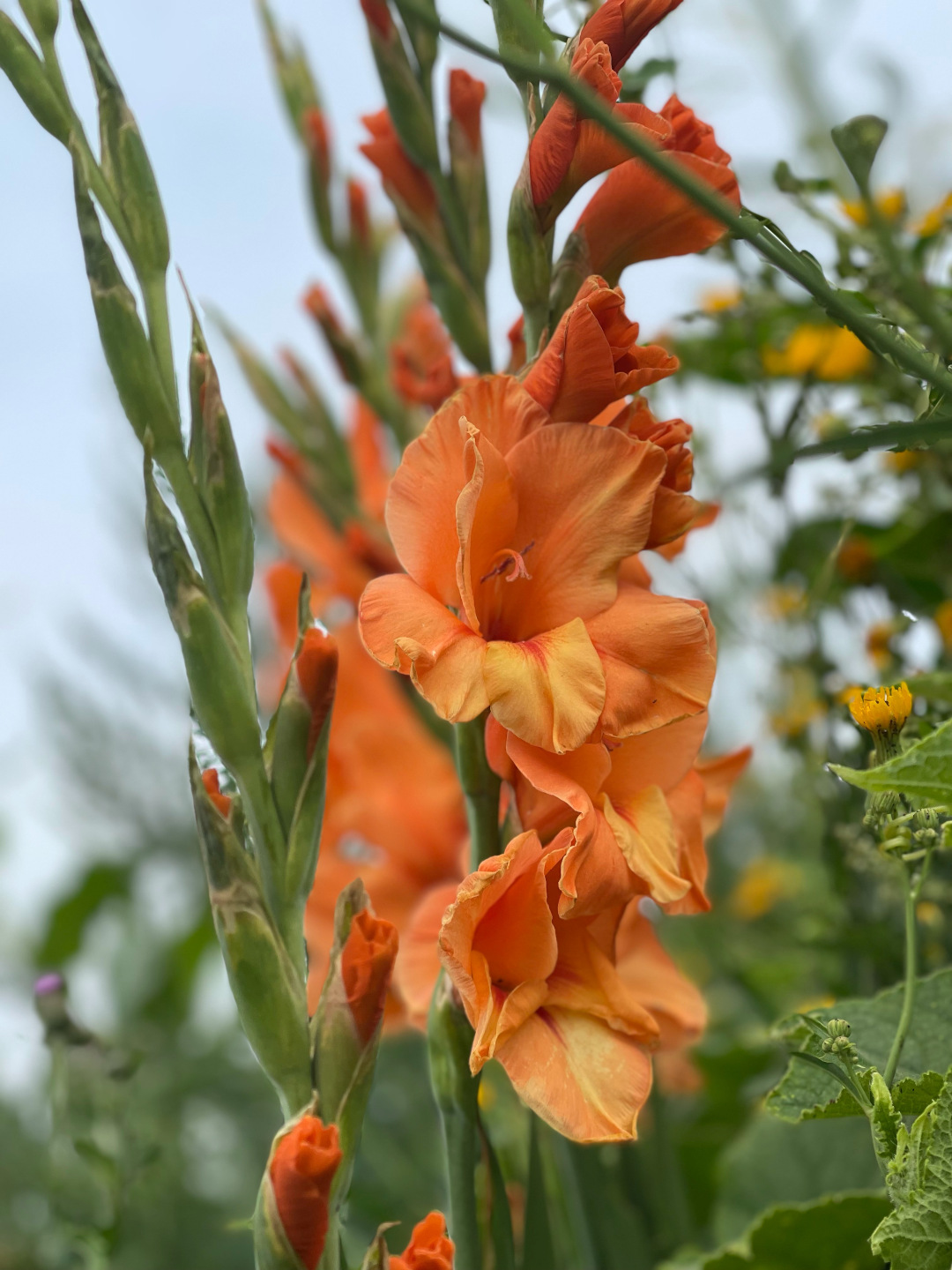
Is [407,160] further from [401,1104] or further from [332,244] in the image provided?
[401,1104]

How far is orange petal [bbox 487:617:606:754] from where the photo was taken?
1.06 ft

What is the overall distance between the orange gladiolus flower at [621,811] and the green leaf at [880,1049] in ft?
0.19

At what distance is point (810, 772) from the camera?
2.35 ft

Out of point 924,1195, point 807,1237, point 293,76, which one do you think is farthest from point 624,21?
point 293,76

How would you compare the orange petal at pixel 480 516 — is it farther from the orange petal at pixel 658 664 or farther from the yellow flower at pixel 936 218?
the yellow flower at pixel 936 218

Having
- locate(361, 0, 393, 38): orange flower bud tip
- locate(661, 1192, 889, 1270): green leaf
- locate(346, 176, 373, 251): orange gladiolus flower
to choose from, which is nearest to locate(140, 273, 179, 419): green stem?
locate(361, 0, 393, 38): orange flower bud tip

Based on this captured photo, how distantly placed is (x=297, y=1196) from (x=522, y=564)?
0.66 feet

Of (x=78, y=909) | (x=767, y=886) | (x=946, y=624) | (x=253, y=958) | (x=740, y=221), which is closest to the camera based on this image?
(x=740, y=221)

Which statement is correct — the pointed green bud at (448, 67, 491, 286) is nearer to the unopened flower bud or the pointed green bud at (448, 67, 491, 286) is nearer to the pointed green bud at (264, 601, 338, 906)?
the pointed green bud at (264, 601, 338, 906)

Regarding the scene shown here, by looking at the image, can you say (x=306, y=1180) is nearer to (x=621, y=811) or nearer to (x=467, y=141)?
(x=621, y=811)

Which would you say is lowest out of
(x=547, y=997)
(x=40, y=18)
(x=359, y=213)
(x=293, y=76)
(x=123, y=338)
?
(x=547, y=997)

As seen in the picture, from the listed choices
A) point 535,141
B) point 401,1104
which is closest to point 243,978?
point 535,141

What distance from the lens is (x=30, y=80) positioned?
0.38 m

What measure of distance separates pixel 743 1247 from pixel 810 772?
0.31 metres
